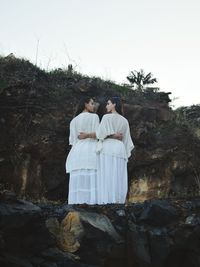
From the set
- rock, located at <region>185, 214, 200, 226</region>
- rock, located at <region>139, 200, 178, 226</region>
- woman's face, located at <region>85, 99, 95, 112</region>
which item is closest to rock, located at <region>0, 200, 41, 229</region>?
rock, located at <region>139, 200, 178, 226</region>

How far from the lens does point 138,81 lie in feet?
57.7

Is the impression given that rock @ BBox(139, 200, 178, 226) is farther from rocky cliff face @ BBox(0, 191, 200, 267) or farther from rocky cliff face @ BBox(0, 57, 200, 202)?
rocky cliff face @ BBox(0, 57, 200, 202)

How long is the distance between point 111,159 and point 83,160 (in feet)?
1.72

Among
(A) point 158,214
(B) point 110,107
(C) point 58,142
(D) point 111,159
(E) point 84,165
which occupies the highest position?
(C) point 58,142

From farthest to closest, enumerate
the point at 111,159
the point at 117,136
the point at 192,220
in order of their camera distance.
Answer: the point at 117,136 → the point at 111,159 → the point at 192,220

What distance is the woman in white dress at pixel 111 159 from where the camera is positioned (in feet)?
31.4

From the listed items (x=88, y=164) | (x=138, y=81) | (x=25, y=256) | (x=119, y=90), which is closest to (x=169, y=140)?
(x=119, y=90)

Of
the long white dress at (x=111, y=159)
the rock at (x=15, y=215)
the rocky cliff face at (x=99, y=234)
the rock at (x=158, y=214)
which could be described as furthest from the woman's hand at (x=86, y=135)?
the rock at (x=15, y=215)

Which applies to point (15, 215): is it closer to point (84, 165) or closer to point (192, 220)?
point (192, 220)

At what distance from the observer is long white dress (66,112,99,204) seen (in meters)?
9.65

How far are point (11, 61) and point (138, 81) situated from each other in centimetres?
450

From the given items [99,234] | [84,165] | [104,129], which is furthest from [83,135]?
[99,234]

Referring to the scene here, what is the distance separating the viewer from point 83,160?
9.69 m

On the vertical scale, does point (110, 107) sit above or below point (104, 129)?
above
